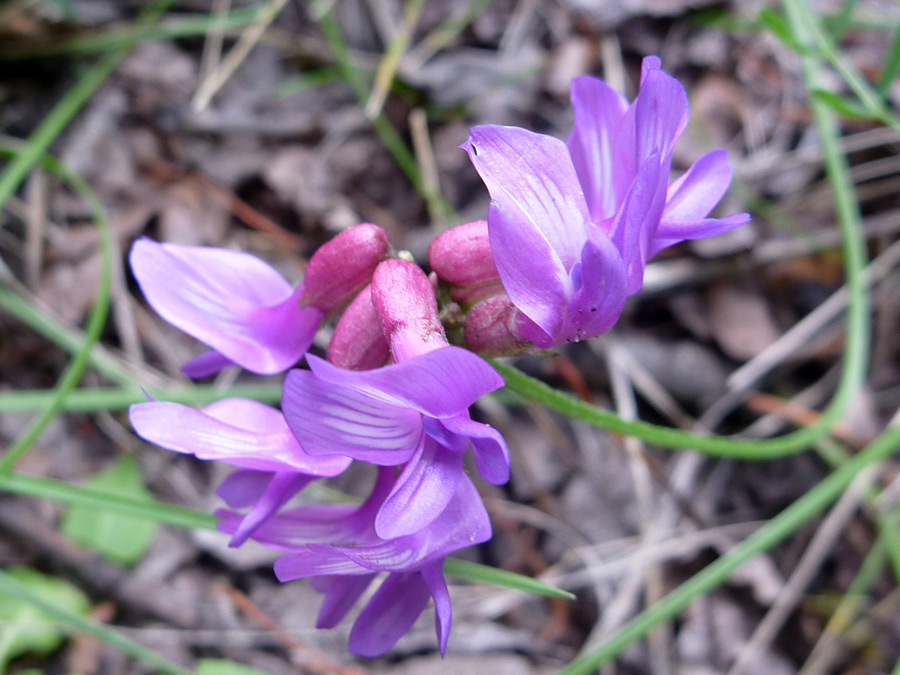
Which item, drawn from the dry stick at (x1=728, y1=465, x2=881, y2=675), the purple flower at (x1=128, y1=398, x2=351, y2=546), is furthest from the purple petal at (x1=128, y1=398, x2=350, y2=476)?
the dry stick at (x1=728, y1=465, x2=881, y2=675)

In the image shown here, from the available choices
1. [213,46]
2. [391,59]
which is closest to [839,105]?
[391,59]

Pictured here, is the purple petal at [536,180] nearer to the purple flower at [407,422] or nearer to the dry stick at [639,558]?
the purple flower at [407,422]

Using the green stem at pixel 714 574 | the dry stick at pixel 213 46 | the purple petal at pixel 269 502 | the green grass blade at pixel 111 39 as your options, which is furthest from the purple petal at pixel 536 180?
the dry stick at pixel 213 46

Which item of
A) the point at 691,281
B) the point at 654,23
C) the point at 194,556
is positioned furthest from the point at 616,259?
the point at 654,23

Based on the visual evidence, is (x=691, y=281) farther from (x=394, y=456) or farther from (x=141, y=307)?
(x=141, y=307)

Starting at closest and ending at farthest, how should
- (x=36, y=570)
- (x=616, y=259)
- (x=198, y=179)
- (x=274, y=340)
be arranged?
(x=616, y=259), (x=274, y=340), (x=36, y=570), (x=198, y=179)

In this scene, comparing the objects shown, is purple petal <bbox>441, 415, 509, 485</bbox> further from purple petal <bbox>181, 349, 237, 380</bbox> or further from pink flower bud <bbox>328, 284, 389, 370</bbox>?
purple petal <bbox>181, 349, 237, 380</bbox>

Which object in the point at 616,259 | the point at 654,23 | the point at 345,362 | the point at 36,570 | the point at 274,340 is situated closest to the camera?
the point at 616,259
